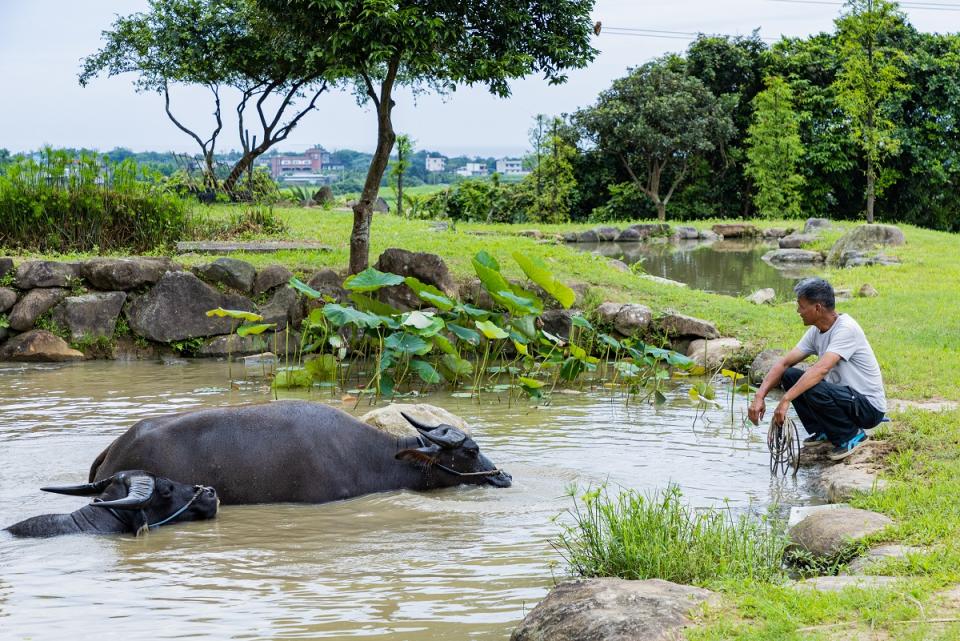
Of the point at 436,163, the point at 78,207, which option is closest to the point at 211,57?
the point at 78,207

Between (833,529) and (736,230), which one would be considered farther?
(736,230)

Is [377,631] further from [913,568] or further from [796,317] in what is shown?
[796,317]

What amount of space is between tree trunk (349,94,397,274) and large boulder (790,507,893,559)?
25.0ft

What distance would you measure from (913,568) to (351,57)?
8768 millimetres

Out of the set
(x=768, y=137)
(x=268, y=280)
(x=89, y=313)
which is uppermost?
(x=768, y=137)

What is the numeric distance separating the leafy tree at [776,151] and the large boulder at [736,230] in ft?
13.6

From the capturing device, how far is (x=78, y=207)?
505 inches

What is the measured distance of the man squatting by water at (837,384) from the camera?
21.7 ft

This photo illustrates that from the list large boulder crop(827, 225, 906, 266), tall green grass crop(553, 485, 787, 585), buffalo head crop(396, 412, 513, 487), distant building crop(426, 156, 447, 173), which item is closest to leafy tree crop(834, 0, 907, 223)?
large boulder crop(827, 225, 906, 266)

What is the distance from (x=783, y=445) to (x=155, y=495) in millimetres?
4028

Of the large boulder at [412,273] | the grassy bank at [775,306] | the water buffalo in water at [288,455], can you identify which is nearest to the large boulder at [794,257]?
the grassy bank at [775,306]

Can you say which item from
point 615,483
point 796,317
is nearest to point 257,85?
point 796,317

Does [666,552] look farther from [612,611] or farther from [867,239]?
[867,239]

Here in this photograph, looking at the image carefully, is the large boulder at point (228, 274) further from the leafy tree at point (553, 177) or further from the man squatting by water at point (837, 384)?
the leafy tree at point (553, 177)
